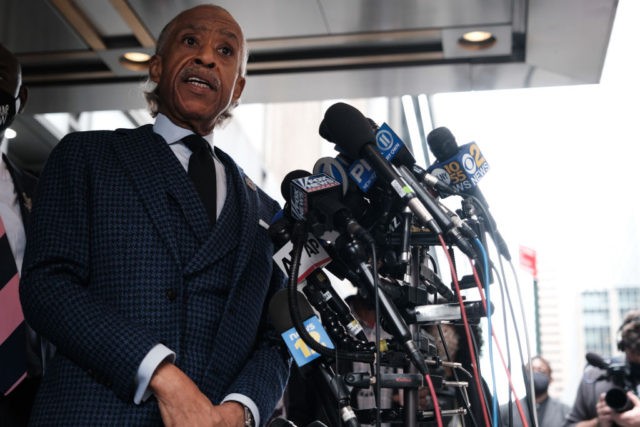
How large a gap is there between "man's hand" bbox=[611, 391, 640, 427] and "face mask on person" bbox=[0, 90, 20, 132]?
297 centimetres

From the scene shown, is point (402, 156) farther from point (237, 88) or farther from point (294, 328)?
point (237, 88)

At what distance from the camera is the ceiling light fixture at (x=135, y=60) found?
13.5 feet

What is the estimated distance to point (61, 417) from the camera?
58.8 inches

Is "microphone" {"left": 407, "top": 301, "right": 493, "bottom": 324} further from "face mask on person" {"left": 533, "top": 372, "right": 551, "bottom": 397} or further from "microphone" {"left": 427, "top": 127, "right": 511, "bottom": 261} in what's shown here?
"face mask on person" {"left": 533, "top": 372, "right": 551, "bottom": 397}

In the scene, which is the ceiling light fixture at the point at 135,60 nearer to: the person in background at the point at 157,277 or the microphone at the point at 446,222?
the person in background at the point at 157,277

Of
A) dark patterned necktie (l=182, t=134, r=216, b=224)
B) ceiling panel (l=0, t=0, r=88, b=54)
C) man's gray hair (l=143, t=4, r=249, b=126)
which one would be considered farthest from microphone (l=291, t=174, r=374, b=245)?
ceiling panel (l=0, t=0, r=88, b=54)

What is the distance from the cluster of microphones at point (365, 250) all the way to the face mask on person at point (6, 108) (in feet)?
2.96

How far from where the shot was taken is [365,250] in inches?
58.9

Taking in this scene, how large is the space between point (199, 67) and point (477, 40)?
91.6 inches

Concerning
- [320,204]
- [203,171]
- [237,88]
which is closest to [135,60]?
[237,88]

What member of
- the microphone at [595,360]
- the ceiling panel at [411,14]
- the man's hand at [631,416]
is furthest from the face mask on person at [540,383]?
the ceiling panel at [411,14]

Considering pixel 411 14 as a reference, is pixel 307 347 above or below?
below

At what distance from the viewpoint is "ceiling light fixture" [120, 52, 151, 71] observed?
13.5 feet

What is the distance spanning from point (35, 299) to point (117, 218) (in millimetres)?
227
